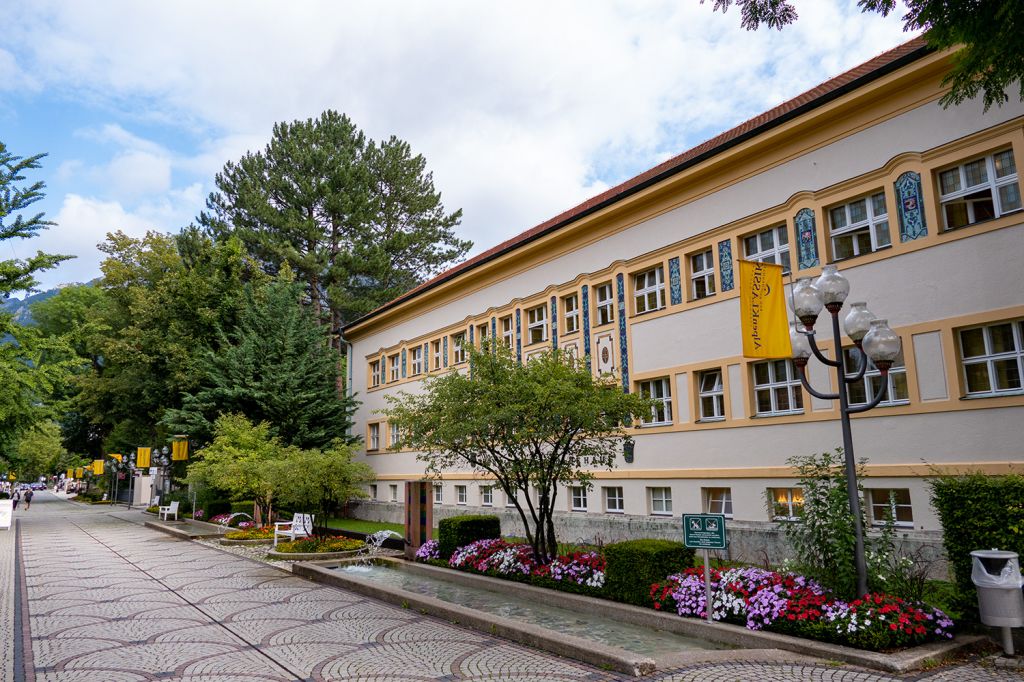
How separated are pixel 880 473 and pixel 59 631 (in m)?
14.4

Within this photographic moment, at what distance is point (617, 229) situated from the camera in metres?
21.2

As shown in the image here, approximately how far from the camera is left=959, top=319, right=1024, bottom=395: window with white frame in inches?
495

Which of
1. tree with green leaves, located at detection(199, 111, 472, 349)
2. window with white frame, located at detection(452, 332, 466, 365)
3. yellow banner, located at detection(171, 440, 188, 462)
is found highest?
tree with green leaves, located at detection(199, 111, 472, 349)

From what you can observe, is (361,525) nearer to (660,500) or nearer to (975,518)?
(660,500)

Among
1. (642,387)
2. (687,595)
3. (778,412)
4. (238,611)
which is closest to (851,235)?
(778,412)

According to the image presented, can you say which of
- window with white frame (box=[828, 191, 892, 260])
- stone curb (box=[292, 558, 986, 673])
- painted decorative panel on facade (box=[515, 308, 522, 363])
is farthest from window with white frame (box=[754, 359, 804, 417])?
painted decorative panel on facade (box=[515, 308, 522, 363])

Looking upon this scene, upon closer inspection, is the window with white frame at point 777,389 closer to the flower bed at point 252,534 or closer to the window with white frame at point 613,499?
the window with white frame at point 613,499

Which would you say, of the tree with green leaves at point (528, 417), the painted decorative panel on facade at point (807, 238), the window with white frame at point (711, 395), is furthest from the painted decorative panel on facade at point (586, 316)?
the painted decorative panel on facade at point (807, 238)

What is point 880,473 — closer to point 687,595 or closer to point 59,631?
point 687,595

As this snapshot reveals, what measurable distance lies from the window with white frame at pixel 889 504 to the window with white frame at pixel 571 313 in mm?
10314

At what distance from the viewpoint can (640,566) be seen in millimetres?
10719

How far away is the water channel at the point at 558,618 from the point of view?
29.5ft

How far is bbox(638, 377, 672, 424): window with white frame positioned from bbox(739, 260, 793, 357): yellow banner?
7.11 metres

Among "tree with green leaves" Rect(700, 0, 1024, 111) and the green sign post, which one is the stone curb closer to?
the green sign post
